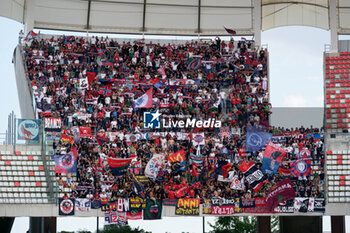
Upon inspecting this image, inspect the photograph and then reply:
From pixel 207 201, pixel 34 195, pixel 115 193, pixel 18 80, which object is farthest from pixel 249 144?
pixel 18 80

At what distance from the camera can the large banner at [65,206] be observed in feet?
115

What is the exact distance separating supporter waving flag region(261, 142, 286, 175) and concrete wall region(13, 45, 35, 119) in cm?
1300

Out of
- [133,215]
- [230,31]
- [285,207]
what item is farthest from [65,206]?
[230,31]

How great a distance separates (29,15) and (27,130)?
1173cm

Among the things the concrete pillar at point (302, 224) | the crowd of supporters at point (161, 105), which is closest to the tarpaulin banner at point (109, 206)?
the crowd of supporters at point (161, 105)

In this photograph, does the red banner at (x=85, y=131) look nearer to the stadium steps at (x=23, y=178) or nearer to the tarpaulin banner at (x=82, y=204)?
the stadium steps at (x=23, y=178)

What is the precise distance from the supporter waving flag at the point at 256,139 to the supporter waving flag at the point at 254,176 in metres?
1.39

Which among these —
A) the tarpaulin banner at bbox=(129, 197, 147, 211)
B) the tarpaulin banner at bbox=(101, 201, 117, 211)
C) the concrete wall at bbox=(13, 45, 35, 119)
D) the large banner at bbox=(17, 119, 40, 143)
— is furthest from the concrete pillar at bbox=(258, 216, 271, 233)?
the concrete wall at bbox=(13, 45, 35, 119)

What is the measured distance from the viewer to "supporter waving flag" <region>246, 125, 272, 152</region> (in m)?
37.3

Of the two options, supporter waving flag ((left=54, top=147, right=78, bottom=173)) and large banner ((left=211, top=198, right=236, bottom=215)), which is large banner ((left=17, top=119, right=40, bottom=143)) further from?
large banner ((left=211, top=198, right=236, bottom=215))

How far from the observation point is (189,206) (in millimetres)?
35438

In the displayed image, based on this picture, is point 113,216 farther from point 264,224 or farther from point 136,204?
point 264,224

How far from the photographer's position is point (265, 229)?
40.8 metres

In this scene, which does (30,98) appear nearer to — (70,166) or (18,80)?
(18,80)
